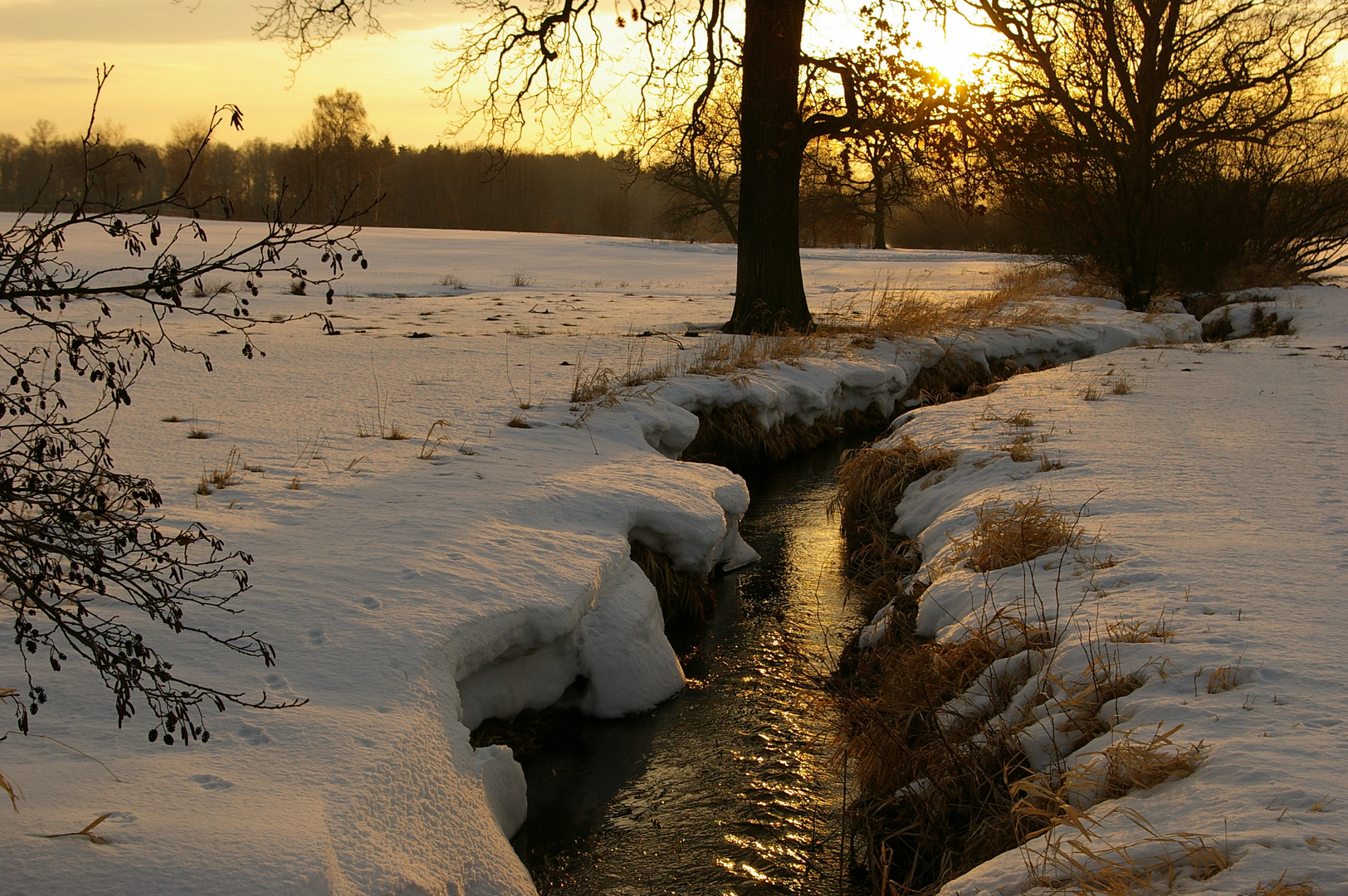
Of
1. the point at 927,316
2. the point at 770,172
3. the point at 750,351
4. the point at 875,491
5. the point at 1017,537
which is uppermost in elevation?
the point at 770,172

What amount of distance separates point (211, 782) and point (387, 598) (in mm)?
1164

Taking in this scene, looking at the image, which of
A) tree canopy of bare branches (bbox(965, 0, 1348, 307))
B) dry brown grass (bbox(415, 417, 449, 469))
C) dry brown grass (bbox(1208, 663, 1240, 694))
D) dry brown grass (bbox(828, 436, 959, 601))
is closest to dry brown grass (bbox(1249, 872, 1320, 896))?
dry brown grass (bbox(1208, 663, 1240, 694))

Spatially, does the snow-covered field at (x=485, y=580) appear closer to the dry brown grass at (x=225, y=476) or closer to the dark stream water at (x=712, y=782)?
the dry brown grass at (x=225, y=476)

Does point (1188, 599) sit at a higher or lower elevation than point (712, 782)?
higher

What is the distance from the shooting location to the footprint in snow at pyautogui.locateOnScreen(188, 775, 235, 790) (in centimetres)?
225

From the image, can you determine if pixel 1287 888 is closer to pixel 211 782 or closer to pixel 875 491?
pixel 211 782

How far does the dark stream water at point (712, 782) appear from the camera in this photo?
3115mm

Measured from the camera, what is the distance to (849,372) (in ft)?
30.3

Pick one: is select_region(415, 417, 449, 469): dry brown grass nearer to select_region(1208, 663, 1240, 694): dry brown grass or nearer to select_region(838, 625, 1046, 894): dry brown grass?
select_region(838, 625, 1046, 894): dry brown grass

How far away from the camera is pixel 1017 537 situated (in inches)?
164

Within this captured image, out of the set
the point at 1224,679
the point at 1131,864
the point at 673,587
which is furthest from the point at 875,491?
the point at 1131,864

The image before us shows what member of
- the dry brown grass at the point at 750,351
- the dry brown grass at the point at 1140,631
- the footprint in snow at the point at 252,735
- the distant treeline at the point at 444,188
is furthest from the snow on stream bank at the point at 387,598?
the distant treeline at the point at 444,188

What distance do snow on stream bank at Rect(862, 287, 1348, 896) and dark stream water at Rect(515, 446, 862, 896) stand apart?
77 cm

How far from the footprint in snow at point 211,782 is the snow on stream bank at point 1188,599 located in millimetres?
1844
